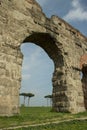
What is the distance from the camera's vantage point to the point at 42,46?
13.7m

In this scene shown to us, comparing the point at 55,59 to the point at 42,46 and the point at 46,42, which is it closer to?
the point at 42,46

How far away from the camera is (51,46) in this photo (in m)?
→ 13.6

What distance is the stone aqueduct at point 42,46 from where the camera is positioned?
32.4ft

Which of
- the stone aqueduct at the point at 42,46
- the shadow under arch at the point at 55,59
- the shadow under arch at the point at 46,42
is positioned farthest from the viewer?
the shadow under arch at the point at 55,59

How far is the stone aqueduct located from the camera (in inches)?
389

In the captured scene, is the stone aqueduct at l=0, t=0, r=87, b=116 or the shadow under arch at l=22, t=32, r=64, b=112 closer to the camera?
the stone aqueduct at l=0, t=0, r=87, b=116

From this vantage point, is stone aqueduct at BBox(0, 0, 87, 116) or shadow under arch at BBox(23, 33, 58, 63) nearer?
stone aqueduct at BBox(0, 0, 87, 116)

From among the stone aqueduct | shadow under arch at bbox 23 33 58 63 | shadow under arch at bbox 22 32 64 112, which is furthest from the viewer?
shadow under arch at bbox 22 32 64 112

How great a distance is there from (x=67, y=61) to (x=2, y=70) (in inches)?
199

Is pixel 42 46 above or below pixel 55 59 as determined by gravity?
above

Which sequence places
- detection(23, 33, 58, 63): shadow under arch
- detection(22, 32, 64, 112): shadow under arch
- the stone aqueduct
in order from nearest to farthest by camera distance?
1. the stone aqueduct
2. detection(23, 33, 58, 63): shadow under arch
3. detection(22, 32, 64, 112): shadow under arch

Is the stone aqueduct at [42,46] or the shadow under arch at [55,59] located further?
the shadow under arch at [55,59]

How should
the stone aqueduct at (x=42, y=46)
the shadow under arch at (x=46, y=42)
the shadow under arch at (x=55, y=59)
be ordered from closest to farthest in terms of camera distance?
the stone aqueduct at (x=42, y=46), the shadow under arch at (x=46, y=42), the shadow under arch at (x=55, y=59)

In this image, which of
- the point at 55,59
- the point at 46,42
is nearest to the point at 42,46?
the point at 46,42
